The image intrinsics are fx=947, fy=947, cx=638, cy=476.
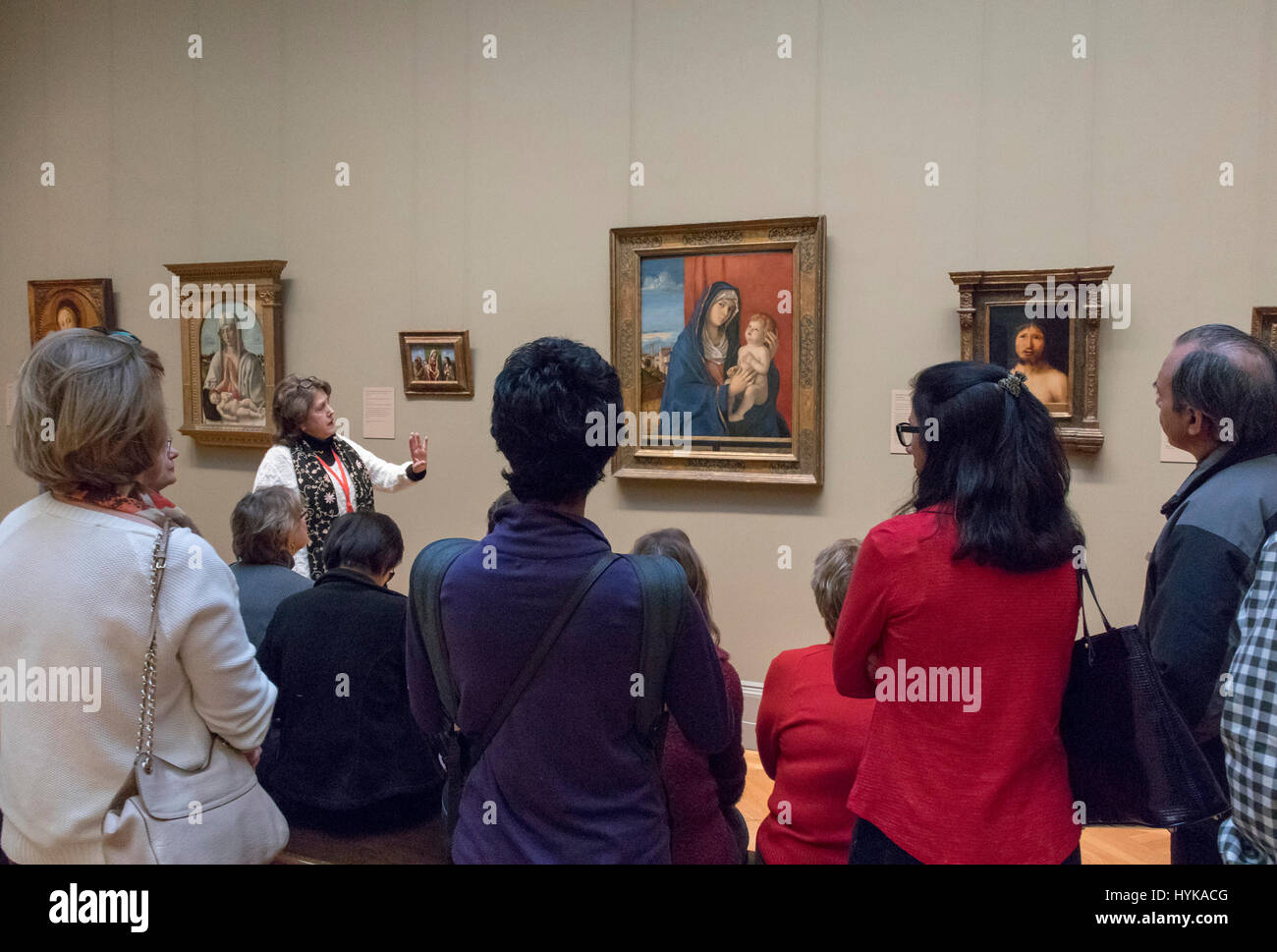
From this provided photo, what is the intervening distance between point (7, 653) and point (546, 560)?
1286 mm

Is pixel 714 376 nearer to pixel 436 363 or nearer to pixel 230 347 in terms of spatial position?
pixel 436 363

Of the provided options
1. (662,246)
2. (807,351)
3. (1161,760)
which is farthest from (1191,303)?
(1161,760)

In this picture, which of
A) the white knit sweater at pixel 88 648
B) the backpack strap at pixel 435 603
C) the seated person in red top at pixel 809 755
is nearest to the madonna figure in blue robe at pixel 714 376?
the seated person in red top at pixel 809 755

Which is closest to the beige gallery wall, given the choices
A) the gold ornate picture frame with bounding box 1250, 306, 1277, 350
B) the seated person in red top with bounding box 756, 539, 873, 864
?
the gold ornate picture frame with bounding box 1250, 306, 1277, 350

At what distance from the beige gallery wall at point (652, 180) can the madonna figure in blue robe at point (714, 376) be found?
0.45m

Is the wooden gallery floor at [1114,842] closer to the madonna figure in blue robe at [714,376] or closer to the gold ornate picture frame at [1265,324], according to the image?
the madonna figure in blue robe at [714,376]

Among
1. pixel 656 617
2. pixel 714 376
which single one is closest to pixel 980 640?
pixel 656 617

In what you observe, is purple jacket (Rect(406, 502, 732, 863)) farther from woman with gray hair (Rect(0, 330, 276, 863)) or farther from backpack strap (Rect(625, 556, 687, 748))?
woman with gray hair (Rect(0, 330, 276, 863))

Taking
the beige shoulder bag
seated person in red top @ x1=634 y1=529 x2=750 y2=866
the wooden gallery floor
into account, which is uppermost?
the beige shoulder bag

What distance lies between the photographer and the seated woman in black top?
3.54 metres

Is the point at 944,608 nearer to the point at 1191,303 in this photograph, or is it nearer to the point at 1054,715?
the point at 1054,715

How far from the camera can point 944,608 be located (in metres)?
2.33

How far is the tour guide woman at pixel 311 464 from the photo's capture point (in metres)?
6.09

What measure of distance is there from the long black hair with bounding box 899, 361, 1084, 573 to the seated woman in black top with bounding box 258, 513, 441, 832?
83.7 inches
